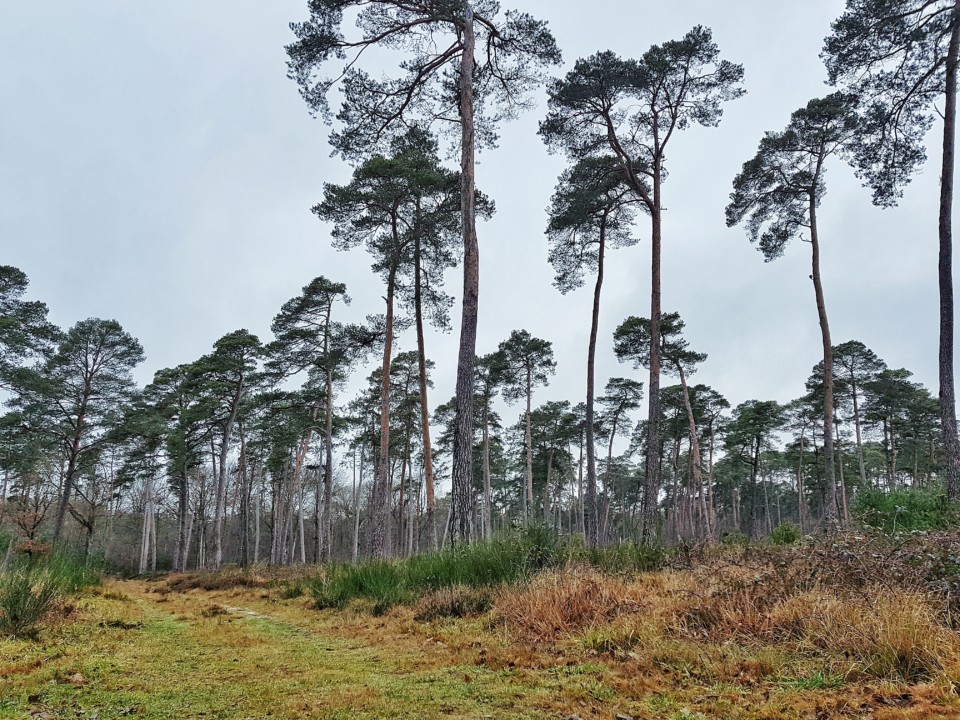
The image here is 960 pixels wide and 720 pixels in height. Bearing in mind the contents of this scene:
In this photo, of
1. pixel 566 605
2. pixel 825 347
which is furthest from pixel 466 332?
pixel 825 347

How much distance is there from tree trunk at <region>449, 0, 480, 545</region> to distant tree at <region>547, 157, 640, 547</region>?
Result: 20.7 ft

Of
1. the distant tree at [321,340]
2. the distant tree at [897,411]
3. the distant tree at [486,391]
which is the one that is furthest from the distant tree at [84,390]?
the distant tree at [897,411]

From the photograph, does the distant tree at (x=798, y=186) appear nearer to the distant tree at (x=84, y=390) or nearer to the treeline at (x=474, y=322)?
the treeline at (x=474, y=322)

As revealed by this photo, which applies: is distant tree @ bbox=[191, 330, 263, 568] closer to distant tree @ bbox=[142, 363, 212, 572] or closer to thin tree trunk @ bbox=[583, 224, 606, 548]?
distant tree @ bbox=[142, 363, 212, 572]

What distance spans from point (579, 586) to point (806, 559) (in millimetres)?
2155

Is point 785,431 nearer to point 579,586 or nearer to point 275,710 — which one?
point 579,586

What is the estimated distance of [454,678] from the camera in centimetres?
324

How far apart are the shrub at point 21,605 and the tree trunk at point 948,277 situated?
44.4 feet

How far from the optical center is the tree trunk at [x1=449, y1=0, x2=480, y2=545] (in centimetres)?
823

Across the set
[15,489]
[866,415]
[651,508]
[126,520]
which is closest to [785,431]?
[866,415]

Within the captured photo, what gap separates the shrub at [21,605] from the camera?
14.2 ft

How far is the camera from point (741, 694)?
257 cm

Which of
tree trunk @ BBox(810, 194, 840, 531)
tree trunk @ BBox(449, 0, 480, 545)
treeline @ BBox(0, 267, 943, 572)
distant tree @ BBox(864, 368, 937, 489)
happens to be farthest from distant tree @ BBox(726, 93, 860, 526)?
distant tree @ BBox(864, 368, 937, 489)

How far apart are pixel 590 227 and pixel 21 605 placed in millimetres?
17408
